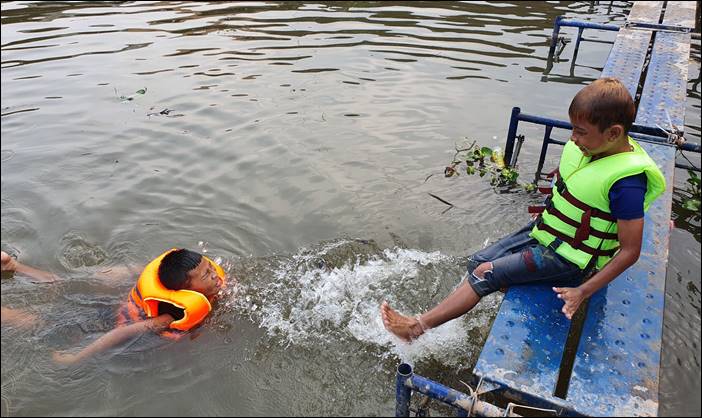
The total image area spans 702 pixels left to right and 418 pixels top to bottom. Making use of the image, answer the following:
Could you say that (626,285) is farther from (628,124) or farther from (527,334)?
(628,124)

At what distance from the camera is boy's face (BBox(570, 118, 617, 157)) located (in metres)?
2.89

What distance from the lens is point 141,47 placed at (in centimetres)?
1004

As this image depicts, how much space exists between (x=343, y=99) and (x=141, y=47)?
15.7ft

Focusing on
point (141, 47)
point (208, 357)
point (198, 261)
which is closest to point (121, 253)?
point (198, 261)

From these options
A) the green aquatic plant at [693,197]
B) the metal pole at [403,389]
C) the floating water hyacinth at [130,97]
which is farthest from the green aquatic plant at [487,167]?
the floating water hyacinth at [130,97]

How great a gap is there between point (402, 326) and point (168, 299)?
180 centimetres

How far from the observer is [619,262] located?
283 cm

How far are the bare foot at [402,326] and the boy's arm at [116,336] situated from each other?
→ 174 centimetres

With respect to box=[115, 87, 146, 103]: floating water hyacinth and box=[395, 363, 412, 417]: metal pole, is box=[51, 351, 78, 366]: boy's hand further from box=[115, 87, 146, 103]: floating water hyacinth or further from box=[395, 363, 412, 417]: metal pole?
box=[115, 87, 146, 103]: floating water hyacinth

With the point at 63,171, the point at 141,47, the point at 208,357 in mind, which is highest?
the point at 141,47

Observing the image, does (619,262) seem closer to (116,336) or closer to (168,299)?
(168,299)

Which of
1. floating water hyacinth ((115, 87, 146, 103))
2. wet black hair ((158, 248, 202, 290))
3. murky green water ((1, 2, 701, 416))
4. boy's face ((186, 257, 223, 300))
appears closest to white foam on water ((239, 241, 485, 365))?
murky green water ((1, 2, 701, 416))

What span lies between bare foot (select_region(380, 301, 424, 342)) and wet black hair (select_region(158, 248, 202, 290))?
1.61 metres

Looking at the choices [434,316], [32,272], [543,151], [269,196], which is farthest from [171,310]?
[543,151]
